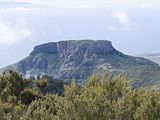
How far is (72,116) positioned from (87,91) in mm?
4447

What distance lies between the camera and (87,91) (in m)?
36.2

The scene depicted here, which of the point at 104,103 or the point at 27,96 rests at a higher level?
the point at 104,103

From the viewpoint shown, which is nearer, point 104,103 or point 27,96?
point 104,103

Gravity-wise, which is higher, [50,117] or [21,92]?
[50,117]

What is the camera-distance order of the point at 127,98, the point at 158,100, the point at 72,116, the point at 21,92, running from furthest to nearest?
the point at 21,92
the point at 158,100
the point at 127,98
the point at 72,116

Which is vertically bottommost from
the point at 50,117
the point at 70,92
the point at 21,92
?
the point at 21,92

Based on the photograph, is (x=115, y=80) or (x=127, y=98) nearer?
(x=127, y=98)

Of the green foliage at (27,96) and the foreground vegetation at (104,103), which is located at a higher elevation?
the foreground vegetation at (104,103)

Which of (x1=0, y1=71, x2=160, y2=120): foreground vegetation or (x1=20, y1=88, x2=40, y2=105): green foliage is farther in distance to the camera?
(x1=20, y1=88, x2=40, y2=105): green foliage

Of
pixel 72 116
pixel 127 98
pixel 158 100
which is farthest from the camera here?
pixel 158 100

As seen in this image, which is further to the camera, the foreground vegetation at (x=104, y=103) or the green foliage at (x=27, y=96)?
the green foliage at (x=27, y=96)

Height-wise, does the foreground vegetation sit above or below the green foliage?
above

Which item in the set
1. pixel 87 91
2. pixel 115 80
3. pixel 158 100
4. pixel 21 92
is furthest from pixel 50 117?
pixel 21 92

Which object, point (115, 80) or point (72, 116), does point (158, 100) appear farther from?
point (72, 116)
